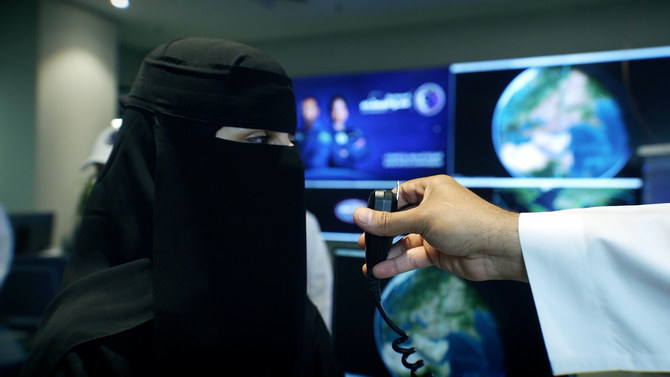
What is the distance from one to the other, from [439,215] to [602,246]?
0.86 feet

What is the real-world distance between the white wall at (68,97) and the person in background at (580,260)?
1.42 metres

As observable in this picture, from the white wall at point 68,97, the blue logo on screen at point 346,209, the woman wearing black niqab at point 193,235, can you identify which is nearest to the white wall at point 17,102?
the white wall at point 68,97

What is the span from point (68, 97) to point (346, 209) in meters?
2.14

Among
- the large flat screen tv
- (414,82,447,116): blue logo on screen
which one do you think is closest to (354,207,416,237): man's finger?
the large flat screen tv

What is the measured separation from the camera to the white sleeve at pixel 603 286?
67 cm

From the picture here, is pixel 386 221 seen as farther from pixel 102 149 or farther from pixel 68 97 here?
pixel 68 97

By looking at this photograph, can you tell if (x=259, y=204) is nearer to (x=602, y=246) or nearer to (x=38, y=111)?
(x=602, y=246)

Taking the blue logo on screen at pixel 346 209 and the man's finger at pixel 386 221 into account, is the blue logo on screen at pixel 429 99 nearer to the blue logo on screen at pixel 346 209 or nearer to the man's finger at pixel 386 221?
the blue logo on screen at pixel 346 209

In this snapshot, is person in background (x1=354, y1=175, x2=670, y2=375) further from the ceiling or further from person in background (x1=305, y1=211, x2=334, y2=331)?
the ceiling

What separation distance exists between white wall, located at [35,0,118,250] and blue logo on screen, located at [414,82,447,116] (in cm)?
223

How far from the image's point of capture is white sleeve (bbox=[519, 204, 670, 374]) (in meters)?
0.67

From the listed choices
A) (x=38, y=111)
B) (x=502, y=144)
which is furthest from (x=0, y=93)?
(x=502, y=144)

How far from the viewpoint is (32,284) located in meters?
2.05

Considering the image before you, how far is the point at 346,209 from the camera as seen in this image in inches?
146
